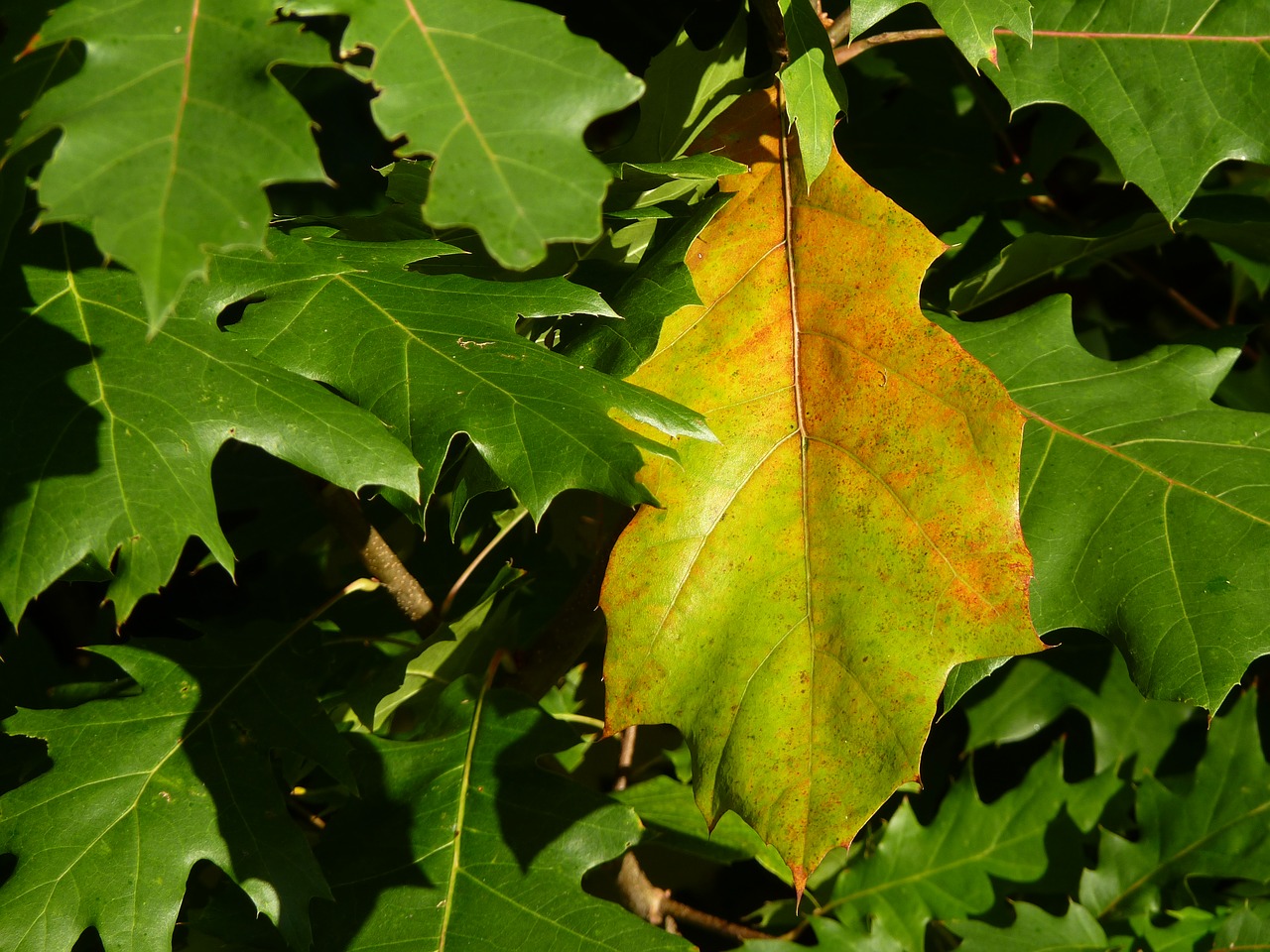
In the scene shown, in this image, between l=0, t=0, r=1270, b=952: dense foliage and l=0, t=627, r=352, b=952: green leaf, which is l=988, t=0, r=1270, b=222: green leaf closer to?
l=0, t=0, r=1270, b=952: dense foliage

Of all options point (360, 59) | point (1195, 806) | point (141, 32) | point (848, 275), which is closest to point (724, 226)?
point (848, 275)

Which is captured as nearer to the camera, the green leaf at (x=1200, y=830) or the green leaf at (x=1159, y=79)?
the green leaf at (x=1159, y=79)

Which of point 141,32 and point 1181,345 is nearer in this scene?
point 141,32

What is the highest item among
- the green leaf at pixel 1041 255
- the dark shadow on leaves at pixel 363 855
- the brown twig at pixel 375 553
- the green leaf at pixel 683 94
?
the green leaf at pixel 683 94

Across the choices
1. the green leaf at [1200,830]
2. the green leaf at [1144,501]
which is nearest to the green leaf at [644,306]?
the green leaf at [1144,501]

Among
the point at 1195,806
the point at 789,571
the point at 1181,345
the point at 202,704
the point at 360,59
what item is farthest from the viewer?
the point at 360,59

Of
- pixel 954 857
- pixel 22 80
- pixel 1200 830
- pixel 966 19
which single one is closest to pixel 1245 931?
pixel 1200 830

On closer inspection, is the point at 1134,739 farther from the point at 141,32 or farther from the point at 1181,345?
the point at 141,32

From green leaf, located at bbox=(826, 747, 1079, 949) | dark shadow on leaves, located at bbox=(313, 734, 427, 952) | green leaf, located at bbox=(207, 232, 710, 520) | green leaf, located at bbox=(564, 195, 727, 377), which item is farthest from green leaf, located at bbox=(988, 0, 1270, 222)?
dark shadow on leaves, located at bbox=(313, 734, 427, 952)

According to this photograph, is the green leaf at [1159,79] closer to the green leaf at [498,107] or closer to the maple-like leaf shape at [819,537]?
the maple-like leaf shape at [819,537]
